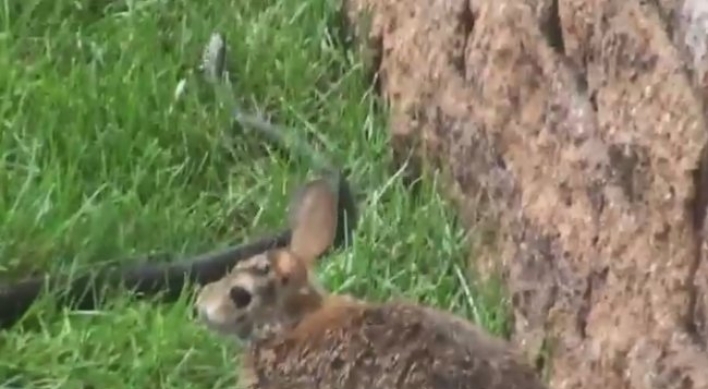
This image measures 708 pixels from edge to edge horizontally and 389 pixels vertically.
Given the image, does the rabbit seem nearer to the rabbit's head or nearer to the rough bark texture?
the rabbit's head

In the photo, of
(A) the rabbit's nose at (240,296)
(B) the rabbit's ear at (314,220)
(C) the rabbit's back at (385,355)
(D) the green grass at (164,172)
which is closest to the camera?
(C) the rabbit's back at (385,355)

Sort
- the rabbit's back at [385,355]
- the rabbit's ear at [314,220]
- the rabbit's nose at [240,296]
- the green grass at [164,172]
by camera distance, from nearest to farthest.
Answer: the rabbit's back at [385,355], the rabbit's nose at [240,296], the rabbit's ear at [314,220], the green grass at [164,172]

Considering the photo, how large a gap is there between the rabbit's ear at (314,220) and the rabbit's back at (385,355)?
16cm

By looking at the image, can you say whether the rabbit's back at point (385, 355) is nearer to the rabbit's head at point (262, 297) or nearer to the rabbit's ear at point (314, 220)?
the rabbit's head at point (262, 297)

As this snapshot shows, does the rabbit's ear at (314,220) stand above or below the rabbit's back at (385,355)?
above

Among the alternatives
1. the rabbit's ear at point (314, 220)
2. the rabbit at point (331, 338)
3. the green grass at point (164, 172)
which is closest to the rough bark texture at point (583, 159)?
the green grass at point (164, 172)

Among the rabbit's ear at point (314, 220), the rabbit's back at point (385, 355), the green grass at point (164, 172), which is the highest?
the rabbit's ear at point (314, 220)

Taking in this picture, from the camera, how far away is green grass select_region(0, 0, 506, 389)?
3844 mm

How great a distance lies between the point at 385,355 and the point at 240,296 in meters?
0.27

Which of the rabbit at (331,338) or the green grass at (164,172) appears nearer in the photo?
the rabbit at (331,338)

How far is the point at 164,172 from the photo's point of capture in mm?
4359

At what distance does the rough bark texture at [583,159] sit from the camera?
325cm

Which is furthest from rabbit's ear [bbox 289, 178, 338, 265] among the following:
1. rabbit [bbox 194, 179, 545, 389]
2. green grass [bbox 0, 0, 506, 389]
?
green grass [bbox 0, 0, 506, 389]

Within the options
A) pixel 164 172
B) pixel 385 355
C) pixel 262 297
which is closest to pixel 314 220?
pixel 262 297
